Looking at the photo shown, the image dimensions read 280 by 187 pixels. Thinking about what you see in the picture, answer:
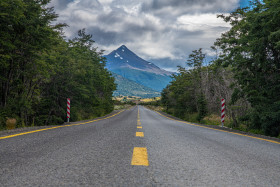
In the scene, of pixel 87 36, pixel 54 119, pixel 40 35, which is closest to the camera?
pixel 40 35

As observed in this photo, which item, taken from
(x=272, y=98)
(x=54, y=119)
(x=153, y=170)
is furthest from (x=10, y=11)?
(x=272, y=98)

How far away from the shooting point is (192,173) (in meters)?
2.56

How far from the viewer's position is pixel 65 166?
2.65 m

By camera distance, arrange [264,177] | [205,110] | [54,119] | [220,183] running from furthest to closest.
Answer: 1. [205,110]
2. [54,119]
3. [264,177]
4. [220,183]

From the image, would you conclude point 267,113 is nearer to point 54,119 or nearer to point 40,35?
point 40,35

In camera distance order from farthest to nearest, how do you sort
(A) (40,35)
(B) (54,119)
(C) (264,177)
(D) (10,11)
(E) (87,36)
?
(E) (87,36)
(B) (54,119)
(A) (40,35)
(D) (10,11)
(C) (264,177)

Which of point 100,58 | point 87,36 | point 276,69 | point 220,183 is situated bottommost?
point 220,183

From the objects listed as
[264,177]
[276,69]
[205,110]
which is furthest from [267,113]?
[205,110]

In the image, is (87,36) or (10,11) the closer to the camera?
(10,11)

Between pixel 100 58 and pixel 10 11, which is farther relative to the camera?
pixel 100 58

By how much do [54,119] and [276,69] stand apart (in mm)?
17009

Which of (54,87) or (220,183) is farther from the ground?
(54,87)

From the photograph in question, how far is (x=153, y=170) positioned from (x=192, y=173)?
50cm

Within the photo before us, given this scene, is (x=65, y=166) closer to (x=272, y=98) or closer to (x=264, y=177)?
(x=264, y=177)
